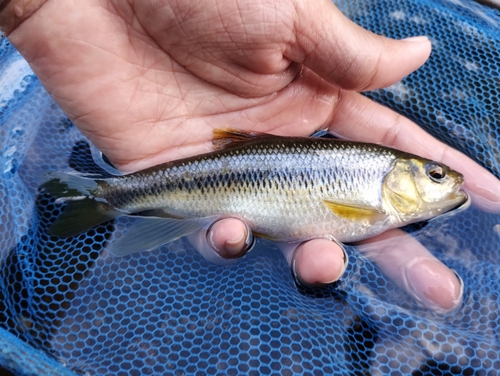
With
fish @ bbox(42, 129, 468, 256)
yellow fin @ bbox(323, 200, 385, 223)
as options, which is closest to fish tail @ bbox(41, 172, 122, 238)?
fish @ bbox(42, 129, 468, 256)

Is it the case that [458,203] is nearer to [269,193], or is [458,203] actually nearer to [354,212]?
[354,212]

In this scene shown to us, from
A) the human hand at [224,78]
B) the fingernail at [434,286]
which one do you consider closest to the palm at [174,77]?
the human hand at [224,78]

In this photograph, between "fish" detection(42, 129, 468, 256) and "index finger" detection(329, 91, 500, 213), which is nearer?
"fish" detection(42, 129, 468, 256)

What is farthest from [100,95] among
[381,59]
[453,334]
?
[453,334]

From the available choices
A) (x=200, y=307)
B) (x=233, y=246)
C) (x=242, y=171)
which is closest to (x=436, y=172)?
(x=242, y=171)

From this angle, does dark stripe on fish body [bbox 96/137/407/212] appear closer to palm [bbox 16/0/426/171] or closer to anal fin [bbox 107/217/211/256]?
anal fin [bbox 107/217/211/256]

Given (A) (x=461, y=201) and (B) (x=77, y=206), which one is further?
(A) (x=461, y=201)
